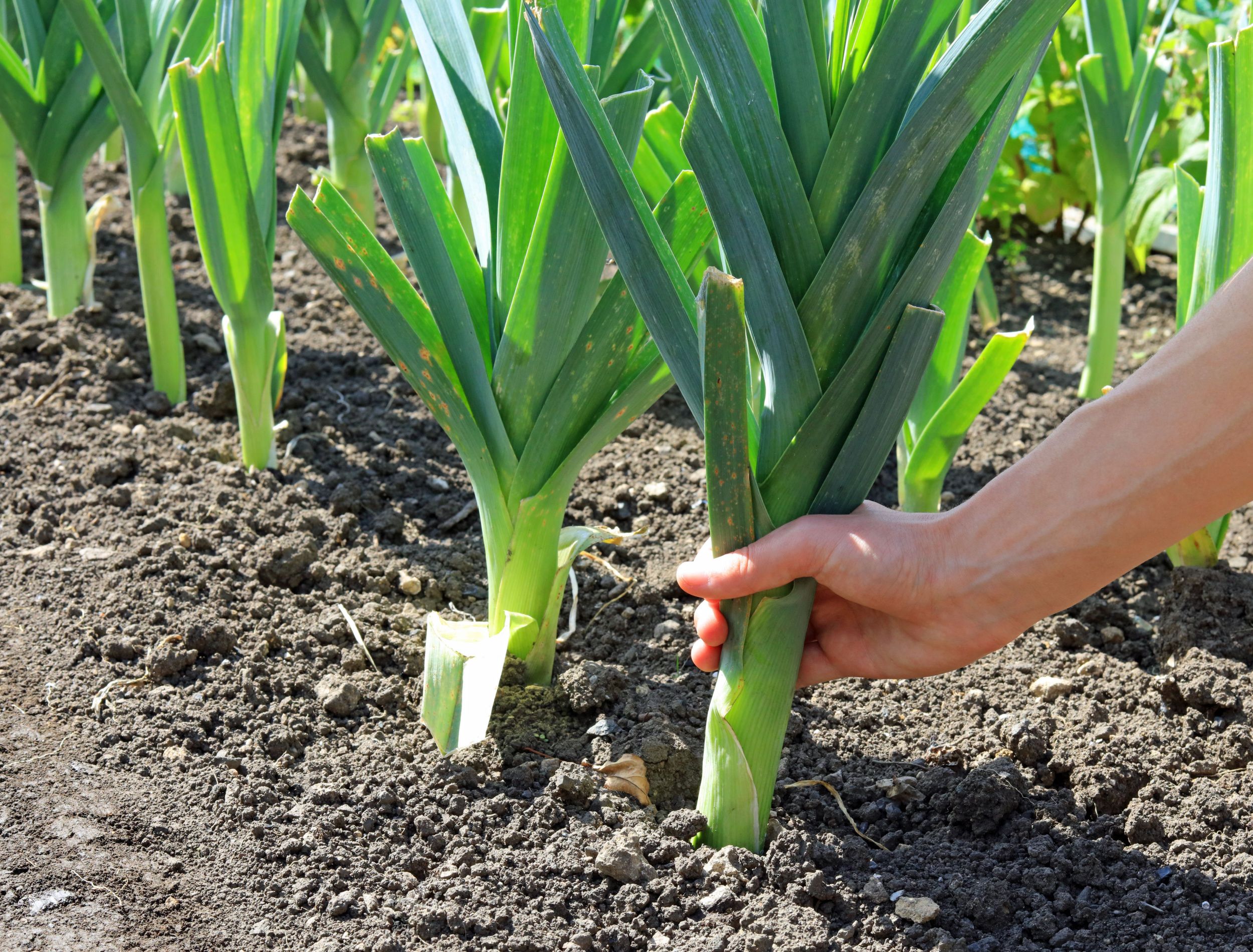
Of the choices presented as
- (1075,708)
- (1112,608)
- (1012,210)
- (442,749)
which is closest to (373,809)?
(442,749)

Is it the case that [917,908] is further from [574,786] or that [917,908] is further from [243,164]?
[243,164]

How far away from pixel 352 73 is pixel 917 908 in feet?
7.09

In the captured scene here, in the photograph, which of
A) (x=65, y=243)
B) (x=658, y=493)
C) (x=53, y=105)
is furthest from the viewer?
(x=65, y=243)

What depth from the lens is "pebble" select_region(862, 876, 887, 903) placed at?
44.3 inches

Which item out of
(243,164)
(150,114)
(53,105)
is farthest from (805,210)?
(53,105)

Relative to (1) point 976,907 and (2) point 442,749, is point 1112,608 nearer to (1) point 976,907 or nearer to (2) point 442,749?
(1) point 976,907

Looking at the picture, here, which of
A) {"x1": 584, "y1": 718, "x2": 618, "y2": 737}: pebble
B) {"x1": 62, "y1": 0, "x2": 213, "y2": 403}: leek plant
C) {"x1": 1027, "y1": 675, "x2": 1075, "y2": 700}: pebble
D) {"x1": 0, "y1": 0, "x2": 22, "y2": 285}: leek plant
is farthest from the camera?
{"x1": 0, "y1": 0, "x2": 22, "y2": 285}: leek plant

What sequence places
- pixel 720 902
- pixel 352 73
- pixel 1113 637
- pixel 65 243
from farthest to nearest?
1. pixel 352 73
2. pixel 65 243
3. pixel 1113 637
4. pixel 720 902

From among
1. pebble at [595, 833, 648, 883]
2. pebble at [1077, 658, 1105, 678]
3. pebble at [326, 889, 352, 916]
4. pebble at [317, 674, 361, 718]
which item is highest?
pebble at [1077, 658, 1105, 678]

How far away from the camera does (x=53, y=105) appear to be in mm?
2070

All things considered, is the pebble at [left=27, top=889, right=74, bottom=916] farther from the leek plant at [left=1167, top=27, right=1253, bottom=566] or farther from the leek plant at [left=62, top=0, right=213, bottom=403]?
the leek plant at [left=1167, top=27, right=1253, bottom=566]

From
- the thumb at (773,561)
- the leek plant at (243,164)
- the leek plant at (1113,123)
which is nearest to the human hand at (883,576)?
the thumb at (773,561)

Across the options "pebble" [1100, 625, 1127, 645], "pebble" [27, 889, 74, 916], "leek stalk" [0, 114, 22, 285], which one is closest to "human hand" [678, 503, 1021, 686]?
"pebble" [1100, 625, 1127, 645]

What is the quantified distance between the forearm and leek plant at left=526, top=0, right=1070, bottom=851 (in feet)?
0.42
